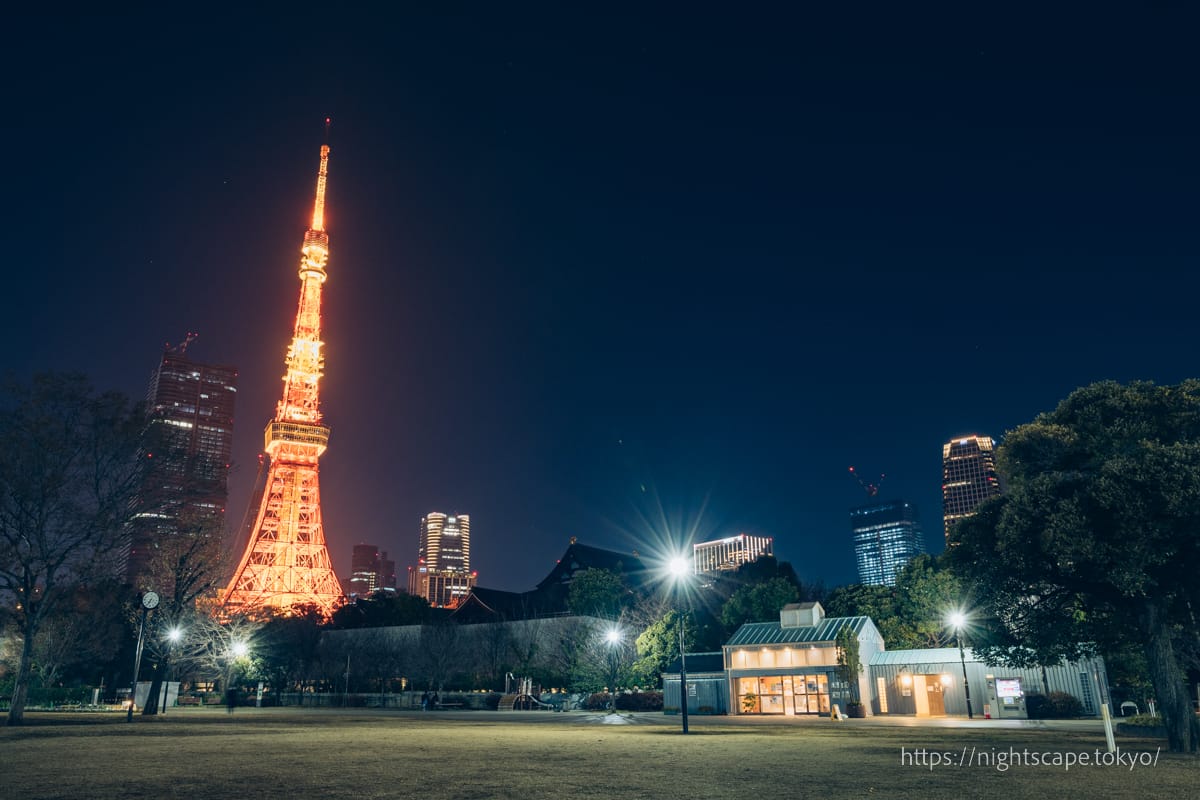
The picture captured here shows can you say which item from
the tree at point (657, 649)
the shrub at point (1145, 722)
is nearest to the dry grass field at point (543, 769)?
the shrub at point (1145, 722)

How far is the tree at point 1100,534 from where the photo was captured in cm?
1959

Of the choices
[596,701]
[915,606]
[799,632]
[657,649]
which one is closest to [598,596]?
[596,701]

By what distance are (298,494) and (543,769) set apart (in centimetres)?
9946

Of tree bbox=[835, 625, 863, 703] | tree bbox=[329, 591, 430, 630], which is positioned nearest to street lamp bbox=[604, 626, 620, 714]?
tree bbox=[835, 625, 863, 703]

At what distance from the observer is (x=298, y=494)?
350 ft

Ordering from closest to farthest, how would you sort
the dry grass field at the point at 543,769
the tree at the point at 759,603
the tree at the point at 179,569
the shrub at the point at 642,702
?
the dry grass field at the point at 543,769, the tree at the point at 179,569, the shrub at the point at 642,702, the tree at the point at 759,603

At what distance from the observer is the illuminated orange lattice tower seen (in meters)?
99.3

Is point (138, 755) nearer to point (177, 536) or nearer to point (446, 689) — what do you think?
point (177, 536)

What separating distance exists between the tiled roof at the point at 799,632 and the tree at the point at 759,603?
9.24 meters

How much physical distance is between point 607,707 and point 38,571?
124 ft

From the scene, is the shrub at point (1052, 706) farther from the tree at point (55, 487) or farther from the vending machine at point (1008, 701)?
the tree at point (55, 487)

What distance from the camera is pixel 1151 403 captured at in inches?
899

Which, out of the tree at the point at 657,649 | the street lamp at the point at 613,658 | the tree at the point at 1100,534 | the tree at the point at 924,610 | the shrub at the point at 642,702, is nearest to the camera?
the tree at the point at 1100,534

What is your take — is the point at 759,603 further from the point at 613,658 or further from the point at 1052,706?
the point at 1052,706
